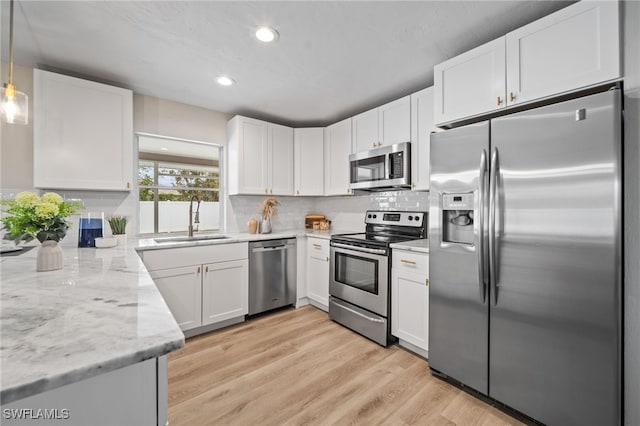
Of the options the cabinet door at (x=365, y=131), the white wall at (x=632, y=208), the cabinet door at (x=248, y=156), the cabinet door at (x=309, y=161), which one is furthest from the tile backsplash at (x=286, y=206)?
the white wall at (x=632, y=208)

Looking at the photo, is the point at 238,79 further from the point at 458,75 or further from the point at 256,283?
the point at 256,283

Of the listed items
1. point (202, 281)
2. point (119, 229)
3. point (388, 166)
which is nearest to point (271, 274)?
point (202, 281)

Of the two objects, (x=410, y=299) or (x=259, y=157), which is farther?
(x=259, y=157)

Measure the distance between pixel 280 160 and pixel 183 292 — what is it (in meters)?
1.96

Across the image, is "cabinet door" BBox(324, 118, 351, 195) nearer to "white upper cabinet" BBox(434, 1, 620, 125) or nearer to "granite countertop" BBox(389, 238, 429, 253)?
"granite countertop" BBox(389, 238, 429, 253)

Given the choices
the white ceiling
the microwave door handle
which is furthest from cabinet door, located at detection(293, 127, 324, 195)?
the microwave door handle

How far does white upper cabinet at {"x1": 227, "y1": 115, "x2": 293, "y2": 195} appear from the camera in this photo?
336cm

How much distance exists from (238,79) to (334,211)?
84.1 inches

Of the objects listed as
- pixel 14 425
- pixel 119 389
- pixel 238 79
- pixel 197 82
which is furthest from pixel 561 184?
Answer: pixel 197 82

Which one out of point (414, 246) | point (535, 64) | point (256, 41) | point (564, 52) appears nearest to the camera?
point (564, 52)

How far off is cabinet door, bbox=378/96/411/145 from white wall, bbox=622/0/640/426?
4.92 feet

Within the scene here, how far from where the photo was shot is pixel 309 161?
12.4 feet

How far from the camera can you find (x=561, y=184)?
147cm
